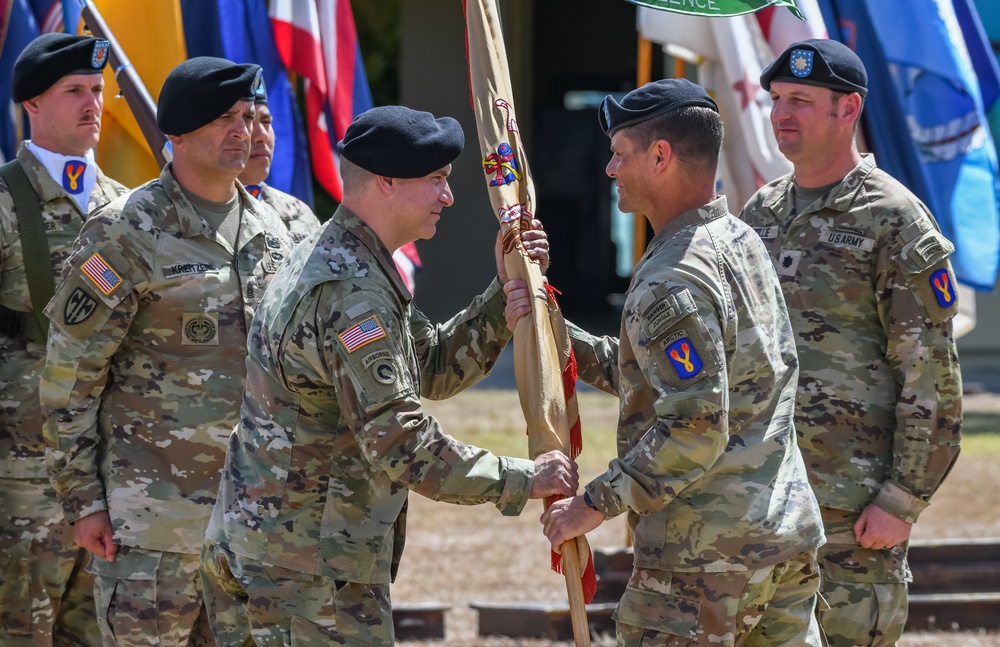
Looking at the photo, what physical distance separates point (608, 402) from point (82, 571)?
30.1 feet

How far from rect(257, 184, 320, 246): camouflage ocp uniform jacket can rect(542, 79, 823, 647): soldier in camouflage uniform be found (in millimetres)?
2205

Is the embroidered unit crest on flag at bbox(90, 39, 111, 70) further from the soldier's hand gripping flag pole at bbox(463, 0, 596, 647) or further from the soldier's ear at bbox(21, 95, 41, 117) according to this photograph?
the soldier's hand gripping flag pole at bbox(463, 0, 596, 647)

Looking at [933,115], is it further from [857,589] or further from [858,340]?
[857,589]

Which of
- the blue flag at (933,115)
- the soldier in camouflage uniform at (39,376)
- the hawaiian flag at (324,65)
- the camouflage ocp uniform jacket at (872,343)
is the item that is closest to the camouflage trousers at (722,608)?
the camouflage ocp uniform jacket at (872,343)

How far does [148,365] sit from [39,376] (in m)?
0.79

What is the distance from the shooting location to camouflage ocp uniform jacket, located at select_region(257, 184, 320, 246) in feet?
17.9

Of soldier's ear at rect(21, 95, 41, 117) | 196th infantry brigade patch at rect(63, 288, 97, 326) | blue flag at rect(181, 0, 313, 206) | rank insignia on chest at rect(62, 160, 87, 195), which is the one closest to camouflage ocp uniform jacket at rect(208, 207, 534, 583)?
196th infantry brigade patch at rect(63, 288, 97, 326)

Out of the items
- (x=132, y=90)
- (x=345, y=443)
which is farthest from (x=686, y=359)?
(x=132, y=90)

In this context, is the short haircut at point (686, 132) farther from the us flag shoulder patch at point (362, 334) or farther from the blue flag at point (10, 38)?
the blue flag at point (10, 38)

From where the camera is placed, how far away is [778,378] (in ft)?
11.2

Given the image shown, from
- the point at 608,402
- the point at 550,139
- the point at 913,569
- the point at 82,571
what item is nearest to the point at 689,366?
the point at 82,571

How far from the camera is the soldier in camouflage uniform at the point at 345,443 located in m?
3.34

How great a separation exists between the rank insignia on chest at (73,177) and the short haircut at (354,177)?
6.00 feet

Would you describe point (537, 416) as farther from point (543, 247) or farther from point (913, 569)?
point (913, 569)
